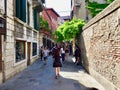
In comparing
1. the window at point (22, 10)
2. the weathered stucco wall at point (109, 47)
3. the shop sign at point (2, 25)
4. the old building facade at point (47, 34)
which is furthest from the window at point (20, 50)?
the old building facade at point (47, 34)

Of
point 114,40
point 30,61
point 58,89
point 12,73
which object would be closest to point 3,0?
point 12,73

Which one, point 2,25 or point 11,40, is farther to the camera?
point 11,40

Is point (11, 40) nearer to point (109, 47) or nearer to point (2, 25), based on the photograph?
point (2, 25)

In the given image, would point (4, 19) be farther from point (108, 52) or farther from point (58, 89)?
point (108, 52)

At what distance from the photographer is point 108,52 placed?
8234 mm

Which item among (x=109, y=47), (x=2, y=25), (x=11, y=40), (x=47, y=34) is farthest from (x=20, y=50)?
(x=47, y=34)

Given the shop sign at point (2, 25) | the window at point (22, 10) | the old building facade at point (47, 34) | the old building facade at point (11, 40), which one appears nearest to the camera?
the shop sign at point (2, 25)

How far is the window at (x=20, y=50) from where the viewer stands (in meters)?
14.3

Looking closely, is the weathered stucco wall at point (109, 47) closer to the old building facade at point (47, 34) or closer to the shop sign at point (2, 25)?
the shop sign at point (2, 25)

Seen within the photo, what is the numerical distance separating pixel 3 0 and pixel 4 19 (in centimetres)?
85

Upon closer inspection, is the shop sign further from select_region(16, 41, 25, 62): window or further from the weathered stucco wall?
the weathered stucco wall

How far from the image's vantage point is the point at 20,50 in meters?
15.2

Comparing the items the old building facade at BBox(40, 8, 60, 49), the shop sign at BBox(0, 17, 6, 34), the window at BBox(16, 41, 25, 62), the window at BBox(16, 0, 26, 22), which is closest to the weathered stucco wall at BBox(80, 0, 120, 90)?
the shop sign at BBox(0, 17, 6, 34)

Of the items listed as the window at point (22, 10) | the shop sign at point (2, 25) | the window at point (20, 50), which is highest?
the window at point (22, 10)
